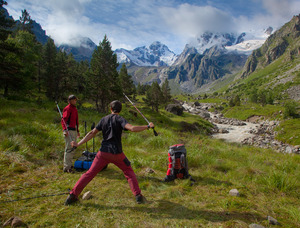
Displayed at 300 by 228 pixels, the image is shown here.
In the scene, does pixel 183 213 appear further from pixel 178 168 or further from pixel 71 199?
pixel 71 199

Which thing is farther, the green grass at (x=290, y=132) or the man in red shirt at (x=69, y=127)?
the green grass at (x=290, y=132)

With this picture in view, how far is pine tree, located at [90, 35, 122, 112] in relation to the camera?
31.2m

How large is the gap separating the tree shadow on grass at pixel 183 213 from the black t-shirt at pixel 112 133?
1579 mm

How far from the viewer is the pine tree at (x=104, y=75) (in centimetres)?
3120

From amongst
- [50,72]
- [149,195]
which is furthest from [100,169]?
[50,72]

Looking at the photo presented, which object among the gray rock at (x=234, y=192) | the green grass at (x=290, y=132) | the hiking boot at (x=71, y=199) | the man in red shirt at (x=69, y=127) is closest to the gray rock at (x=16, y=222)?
the hiking boot at (x=71, y=199)

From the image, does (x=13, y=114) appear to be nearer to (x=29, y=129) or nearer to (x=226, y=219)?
(x=29, y=129)

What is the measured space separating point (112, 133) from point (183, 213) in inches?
112

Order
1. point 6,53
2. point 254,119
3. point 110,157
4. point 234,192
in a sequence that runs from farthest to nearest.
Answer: point 254,119 → point 6,53 → point 234,192 → point 110,157

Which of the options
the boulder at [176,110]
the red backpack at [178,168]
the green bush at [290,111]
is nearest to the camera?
the red backpack at [178,168]

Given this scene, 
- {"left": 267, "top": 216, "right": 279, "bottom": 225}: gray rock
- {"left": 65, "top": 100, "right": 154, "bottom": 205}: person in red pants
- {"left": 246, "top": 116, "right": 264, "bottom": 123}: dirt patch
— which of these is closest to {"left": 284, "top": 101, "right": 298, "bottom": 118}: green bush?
{"left": 246, "top": 116, "right": 264, "bottom": 123}: dirt patch

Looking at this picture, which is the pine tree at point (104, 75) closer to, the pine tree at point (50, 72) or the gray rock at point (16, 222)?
the pine tree at point (50, 72)

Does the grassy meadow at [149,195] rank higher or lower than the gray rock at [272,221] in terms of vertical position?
lower

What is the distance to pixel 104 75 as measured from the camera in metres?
Answer: 31.8
